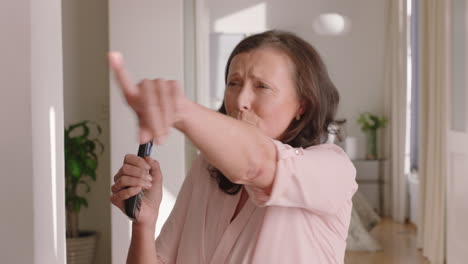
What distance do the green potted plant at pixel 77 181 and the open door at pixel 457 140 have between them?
A: 265 cm

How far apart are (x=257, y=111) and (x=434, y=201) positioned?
181 inches

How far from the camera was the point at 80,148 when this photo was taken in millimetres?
4512

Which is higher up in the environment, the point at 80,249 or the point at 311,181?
the point at 311,181

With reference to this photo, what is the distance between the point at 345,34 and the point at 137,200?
7.37 metres

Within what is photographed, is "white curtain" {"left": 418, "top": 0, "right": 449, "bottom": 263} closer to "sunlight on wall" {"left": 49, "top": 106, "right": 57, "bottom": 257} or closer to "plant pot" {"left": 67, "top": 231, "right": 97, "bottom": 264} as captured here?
"plant pot" {"left": 67, "top": 231, "right": 97, "bottom": 264}

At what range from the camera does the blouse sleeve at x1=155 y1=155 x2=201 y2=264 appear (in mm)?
1216

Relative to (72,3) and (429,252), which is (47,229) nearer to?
(72,3)

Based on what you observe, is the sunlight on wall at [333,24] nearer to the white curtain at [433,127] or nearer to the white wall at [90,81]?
the white curtain at [433,127]

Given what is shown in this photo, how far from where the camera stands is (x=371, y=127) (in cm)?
777

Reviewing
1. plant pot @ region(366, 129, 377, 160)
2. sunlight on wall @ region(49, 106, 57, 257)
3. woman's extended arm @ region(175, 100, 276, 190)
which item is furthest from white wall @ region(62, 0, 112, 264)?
woman's extended arm @ region(175, 100, 276, 190)

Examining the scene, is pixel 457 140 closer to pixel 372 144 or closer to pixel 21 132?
pixel 372 144

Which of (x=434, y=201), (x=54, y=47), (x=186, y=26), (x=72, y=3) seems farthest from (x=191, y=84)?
(x=54, y=47)

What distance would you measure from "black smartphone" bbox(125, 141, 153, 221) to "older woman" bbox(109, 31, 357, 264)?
1 cm

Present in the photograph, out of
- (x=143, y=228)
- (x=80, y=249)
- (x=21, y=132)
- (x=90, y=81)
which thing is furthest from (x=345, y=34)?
(x=143, y=228)
